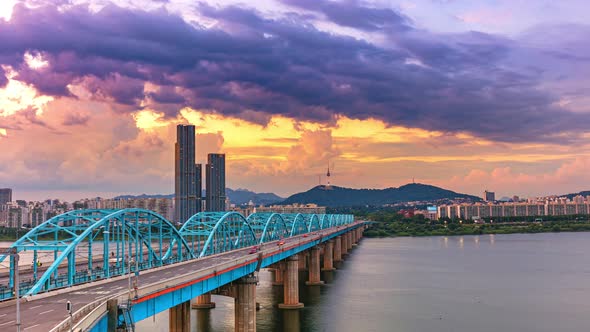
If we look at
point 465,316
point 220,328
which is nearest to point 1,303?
point 220,328

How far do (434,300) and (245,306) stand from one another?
34004 millimetres

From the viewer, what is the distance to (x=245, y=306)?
186 ft

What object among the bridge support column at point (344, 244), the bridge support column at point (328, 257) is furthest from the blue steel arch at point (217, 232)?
the bridge support column at point (344, 244)

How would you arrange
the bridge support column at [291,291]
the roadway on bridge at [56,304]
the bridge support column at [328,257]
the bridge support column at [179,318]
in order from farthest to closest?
the bridge support column at [328,257], the bridge support column at [291,291], the bridge support column at [179,318], the roadway on bridge at [56,304]

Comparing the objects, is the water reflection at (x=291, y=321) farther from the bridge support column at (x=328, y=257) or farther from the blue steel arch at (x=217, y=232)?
the bridge support column at (x=328, y=257)

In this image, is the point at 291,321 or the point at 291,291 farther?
the point at 291,291

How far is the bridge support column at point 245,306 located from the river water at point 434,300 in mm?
7585

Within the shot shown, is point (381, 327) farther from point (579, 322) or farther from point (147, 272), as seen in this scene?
point (147, 272)

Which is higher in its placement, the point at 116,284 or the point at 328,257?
the point at 116,284

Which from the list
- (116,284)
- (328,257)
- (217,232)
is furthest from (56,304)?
(328,257)

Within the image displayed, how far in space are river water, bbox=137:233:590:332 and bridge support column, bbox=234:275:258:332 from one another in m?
7.58

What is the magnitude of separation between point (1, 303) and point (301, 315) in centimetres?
4330

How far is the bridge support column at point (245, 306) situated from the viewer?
55.6 m

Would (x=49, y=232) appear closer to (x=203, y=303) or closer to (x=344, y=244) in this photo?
(x=203, y=303)
